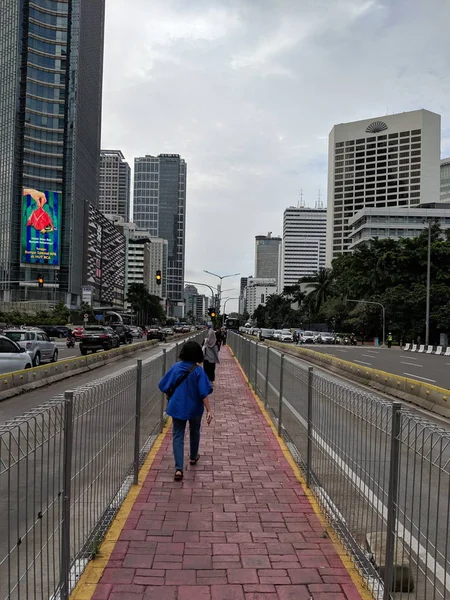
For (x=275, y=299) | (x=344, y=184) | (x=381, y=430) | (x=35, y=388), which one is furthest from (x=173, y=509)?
(x=344, y=184)

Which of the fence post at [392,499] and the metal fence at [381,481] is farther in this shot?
the fence post at [392,499]

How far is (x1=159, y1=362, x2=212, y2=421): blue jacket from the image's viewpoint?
623 centimetres

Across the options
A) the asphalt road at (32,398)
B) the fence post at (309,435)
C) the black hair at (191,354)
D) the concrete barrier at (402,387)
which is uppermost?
the black hair at (191,354)

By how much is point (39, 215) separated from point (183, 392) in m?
103

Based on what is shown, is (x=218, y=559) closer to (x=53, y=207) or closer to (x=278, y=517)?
(x=278, y=517)

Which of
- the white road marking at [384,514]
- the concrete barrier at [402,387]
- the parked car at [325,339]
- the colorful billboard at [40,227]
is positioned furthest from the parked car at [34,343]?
the colorful billboard at [40,227]

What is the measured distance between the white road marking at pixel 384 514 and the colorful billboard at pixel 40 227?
10315 centimetres

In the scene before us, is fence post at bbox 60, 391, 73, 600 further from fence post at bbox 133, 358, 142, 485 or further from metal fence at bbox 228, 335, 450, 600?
fence post at bbox 133, 358, 142, 485

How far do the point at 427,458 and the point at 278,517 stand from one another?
96.0 inches

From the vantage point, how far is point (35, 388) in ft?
51.5

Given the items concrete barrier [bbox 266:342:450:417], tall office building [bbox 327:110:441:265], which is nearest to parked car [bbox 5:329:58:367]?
concrete barrier [bbox 266:342:450:417]

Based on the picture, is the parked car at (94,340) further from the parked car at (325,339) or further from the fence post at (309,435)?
the parked car at (325,339)

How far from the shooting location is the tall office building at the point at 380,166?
15000 centimetres

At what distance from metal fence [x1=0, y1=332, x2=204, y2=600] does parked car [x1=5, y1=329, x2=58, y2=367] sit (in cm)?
1667
